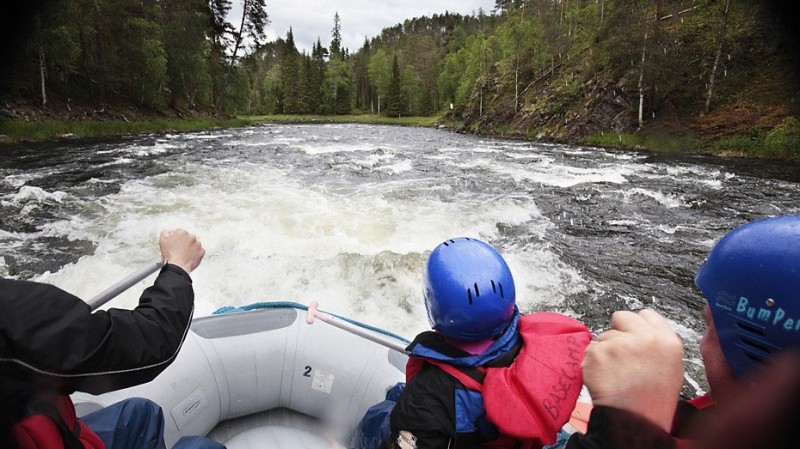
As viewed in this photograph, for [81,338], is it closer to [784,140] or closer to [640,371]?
[640,371]

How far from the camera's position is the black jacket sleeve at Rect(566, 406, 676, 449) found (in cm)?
74

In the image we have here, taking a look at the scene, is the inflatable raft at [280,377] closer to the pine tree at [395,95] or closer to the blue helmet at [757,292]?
the blue helmet at [757,292]

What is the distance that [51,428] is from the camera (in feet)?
3.24

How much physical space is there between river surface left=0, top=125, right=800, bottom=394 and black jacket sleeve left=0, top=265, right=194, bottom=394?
322 cm

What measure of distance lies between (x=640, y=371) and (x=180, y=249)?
1462 mm

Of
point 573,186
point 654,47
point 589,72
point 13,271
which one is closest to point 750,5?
point 654,47

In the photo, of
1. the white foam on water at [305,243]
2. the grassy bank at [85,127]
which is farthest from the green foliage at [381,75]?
the white foam on water at [305,243]

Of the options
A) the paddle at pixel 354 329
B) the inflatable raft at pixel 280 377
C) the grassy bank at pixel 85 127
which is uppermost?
the grassy bank at pixel 85 127

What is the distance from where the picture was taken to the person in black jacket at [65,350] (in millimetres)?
913

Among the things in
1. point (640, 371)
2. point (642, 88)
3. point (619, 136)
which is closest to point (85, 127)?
point (640, 371)

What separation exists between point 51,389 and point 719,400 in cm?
153

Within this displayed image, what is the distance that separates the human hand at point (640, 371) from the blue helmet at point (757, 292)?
0.39 feet

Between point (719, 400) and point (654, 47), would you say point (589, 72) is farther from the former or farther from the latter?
point (719, 400)

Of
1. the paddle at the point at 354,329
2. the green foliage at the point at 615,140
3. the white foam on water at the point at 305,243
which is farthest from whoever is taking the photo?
the green foliage at the point at 615,140
